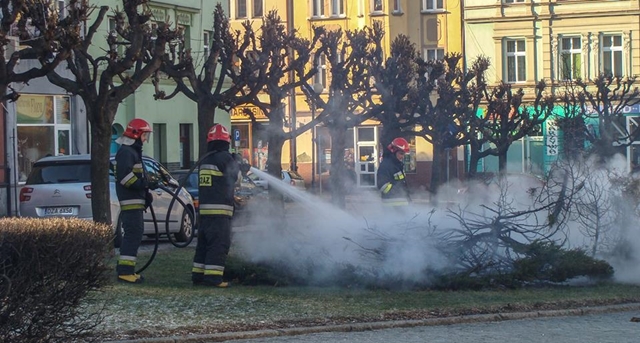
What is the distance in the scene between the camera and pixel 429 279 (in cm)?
1178

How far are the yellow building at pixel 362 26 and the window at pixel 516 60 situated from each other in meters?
2.34

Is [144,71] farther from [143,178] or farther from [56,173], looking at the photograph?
[56,173]

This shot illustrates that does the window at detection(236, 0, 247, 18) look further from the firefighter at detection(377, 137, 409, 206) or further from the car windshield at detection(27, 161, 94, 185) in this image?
the firefighter at detection(377, 137, 409, 206)

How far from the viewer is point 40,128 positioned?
3178cm

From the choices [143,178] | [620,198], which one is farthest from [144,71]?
[620,198]

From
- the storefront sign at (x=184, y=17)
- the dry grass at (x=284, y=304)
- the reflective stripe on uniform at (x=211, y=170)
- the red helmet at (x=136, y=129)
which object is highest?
the storefront sign at (x=184, y=17)

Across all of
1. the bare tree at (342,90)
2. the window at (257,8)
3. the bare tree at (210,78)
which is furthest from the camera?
the window at (257,8)

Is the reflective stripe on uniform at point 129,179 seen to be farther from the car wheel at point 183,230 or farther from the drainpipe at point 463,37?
the drainpipe at point 463,37

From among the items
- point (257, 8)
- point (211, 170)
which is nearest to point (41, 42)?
point (211, 170)

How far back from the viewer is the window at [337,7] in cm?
5172

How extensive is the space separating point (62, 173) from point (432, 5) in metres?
34.6

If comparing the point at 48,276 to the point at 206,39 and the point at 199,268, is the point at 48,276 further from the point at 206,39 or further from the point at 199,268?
the point at 206,39

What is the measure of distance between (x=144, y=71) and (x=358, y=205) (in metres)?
5.58

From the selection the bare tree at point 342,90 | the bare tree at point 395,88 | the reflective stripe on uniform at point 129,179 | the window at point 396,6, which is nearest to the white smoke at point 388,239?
the reflective stripe on uniform at point 129,179
